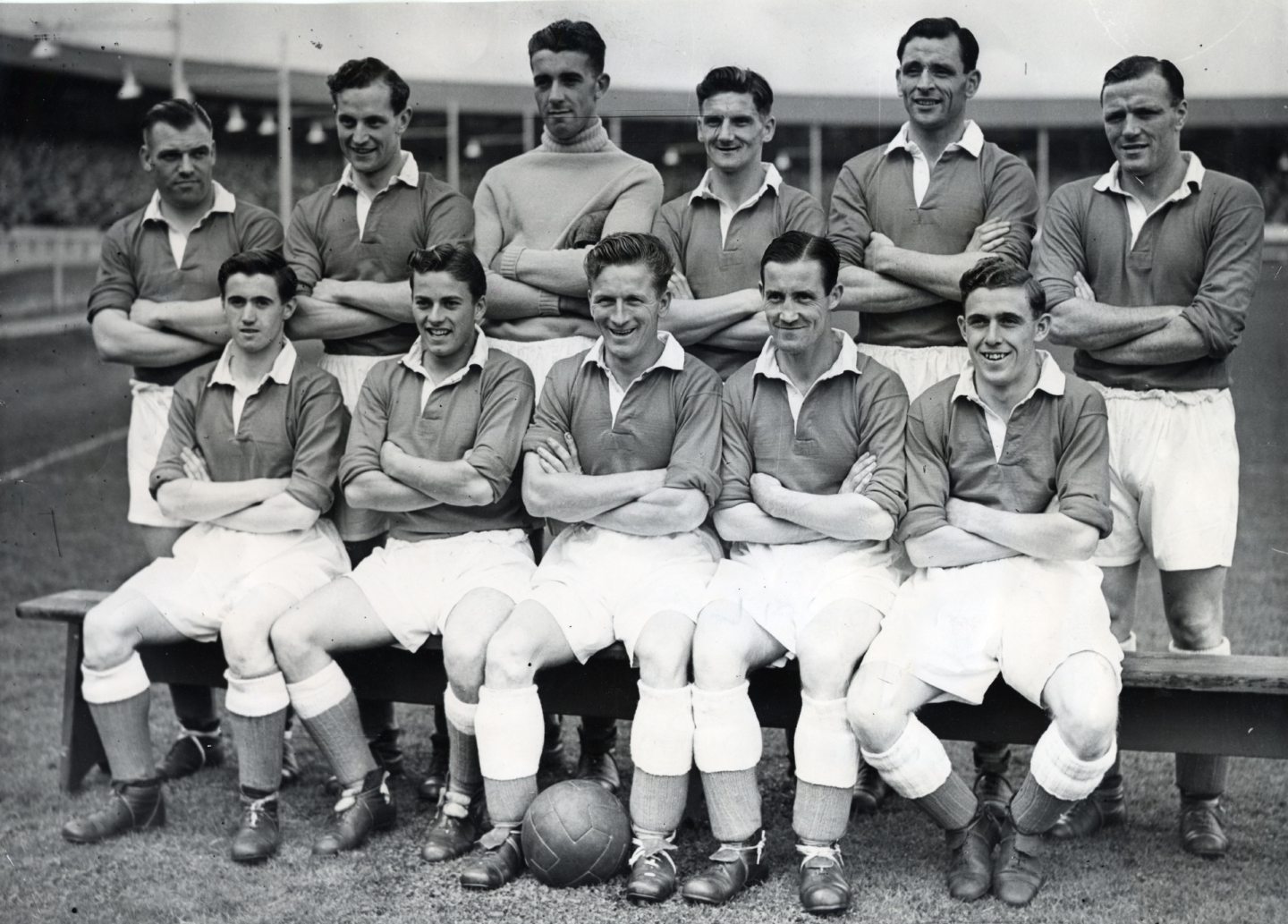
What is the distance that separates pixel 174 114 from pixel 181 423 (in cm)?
114

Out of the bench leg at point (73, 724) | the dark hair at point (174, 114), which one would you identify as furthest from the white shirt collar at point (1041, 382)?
the bench leg at point (73, 724)

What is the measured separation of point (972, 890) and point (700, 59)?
112 inches

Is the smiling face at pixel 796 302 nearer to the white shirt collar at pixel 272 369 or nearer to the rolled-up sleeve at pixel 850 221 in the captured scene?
the rolled-up sleeve at pixel 850 221

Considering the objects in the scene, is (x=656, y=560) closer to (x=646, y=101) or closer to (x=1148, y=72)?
(x=646, y=101)

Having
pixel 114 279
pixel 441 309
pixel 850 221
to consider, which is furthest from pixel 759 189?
pixel 114 279

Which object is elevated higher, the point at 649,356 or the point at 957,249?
the point at 957,249

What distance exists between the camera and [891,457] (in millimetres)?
3900

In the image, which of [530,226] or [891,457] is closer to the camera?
[891,457]

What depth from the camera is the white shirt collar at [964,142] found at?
13.9 ft

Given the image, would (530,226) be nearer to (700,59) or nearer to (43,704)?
(700,59)

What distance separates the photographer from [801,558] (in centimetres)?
394

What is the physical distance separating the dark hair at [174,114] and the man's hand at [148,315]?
0.60 metres

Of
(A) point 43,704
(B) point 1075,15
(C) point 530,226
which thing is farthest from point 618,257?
(A) point 43,704

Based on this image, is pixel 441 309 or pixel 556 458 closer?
pixel 556 458
